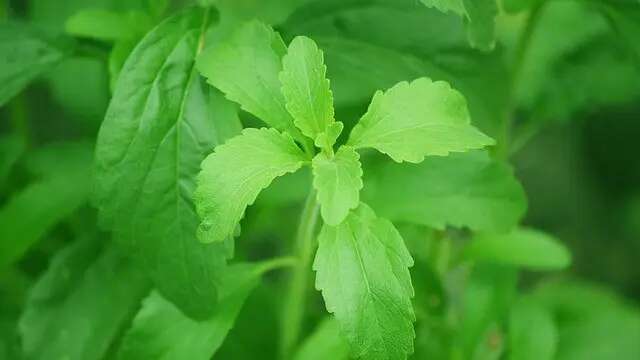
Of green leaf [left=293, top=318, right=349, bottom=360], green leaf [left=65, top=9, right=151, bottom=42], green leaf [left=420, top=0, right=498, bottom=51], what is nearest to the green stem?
green leaf [left=420, top=0, right=498, bottom=51]

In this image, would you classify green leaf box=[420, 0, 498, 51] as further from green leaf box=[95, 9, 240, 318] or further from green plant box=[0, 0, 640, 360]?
green leaf box=[95, 9, 240, 318]

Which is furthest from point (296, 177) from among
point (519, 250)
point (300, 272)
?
point (519, 250)

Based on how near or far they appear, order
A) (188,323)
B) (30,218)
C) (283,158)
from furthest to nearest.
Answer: (30,218) < (188,323) < (283,158)

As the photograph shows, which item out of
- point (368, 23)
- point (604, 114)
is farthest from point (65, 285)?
point (604, 114)

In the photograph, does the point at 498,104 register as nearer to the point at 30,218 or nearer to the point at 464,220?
the point at 464,220

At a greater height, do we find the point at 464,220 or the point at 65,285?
the point at 464,220
